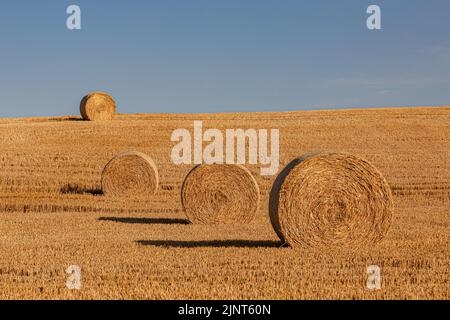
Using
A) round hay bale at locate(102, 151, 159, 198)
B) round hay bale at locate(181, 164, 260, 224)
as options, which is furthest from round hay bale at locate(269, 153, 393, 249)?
round hay bale at locate(102, 151, 159, 198)


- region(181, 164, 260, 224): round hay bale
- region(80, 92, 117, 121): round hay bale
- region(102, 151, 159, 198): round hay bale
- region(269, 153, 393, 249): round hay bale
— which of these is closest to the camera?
region(269, 153, 393, 249): round hay bale

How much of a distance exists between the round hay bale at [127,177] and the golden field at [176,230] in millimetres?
481

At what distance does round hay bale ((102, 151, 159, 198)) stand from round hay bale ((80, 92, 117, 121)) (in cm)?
1523

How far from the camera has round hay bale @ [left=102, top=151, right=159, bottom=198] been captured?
20.8 m

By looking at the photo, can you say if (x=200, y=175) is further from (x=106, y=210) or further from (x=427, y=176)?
(x=427, y=176)

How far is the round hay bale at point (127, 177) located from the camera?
2078 cm

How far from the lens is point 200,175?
1628cm

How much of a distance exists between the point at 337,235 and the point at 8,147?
20142 mm

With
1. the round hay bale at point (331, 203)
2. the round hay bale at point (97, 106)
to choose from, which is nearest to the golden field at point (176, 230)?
the round hay bale at point (331, 203)

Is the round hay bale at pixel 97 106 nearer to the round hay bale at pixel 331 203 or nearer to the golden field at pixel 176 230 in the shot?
the golden field at pixel 176 230

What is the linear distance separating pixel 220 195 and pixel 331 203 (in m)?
5.05

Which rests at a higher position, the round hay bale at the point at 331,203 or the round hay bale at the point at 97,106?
the round hay bale at the point at 97,106

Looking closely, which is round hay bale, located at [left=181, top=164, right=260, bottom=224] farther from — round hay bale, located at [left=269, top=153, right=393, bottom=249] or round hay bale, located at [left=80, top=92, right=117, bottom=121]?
round hay bale, located at [left=80, top=92, right=117, bottom=121]

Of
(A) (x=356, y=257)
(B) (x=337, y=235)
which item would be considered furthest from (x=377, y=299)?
(B) (x=337, y=235)
